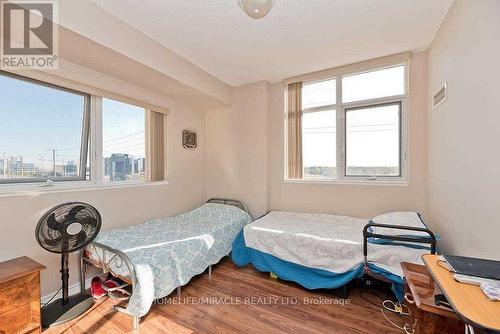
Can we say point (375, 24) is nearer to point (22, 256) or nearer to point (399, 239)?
point (399, 239)

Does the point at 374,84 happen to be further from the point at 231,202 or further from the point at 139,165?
the point at 139,165

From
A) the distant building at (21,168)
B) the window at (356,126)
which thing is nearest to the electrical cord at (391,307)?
the window at (356,126)

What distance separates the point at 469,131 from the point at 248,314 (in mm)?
2280

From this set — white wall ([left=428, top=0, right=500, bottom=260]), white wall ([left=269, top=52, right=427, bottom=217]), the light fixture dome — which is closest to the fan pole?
the light fixture dome

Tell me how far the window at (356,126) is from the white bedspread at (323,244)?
0.72 meters

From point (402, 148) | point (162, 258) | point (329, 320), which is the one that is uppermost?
point (402, 148)

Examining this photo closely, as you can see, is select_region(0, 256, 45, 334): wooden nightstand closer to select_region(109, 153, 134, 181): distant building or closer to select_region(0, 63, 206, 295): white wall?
select_region(0, 63, 206, 295): white wall

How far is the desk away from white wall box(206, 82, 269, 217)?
2526 millimetres

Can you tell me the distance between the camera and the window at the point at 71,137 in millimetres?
1924

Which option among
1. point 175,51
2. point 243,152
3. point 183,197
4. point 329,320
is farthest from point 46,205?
point 329,320

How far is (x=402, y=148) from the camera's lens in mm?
2711

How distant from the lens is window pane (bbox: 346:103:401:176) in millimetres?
2787

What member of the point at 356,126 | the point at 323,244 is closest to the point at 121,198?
the point at 323,244

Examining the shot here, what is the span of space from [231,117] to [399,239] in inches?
113
